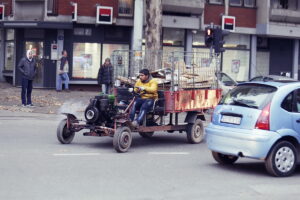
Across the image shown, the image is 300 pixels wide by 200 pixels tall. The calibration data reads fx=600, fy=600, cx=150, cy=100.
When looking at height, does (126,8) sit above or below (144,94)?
above

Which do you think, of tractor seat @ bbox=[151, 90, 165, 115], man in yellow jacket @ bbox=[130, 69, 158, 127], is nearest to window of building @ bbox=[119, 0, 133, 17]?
tractor seat @ bbox=[151, 90, 165, 115]

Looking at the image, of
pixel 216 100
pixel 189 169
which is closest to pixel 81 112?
pixel 216 100

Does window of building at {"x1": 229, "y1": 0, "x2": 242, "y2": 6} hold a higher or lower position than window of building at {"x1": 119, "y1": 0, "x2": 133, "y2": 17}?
higher

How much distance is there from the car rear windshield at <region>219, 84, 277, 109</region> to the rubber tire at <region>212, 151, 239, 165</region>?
3.31ft

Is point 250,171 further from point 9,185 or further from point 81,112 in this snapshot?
point 81,112

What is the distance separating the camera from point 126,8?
2859 centimetres

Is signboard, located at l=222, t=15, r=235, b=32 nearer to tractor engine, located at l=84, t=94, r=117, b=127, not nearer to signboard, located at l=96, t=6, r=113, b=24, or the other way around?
signboard, located at l=96, t=6, r=113, b=24

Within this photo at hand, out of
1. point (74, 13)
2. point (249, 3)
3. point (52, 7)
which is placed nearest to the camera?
point (74, 13)

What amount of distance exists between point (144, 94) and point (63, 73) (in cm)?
1431

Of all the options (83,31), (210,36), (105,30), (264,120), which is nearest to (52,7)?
(83,31)

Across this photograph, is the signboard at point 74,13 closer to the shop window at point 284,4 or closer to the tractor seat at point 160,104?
the shop window at point 284,4

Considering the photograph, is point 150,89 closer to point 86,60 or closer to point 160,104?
point 160,104

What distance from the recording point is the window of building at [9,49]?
95.7 feet

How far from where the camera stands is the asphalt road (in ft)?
27.3
